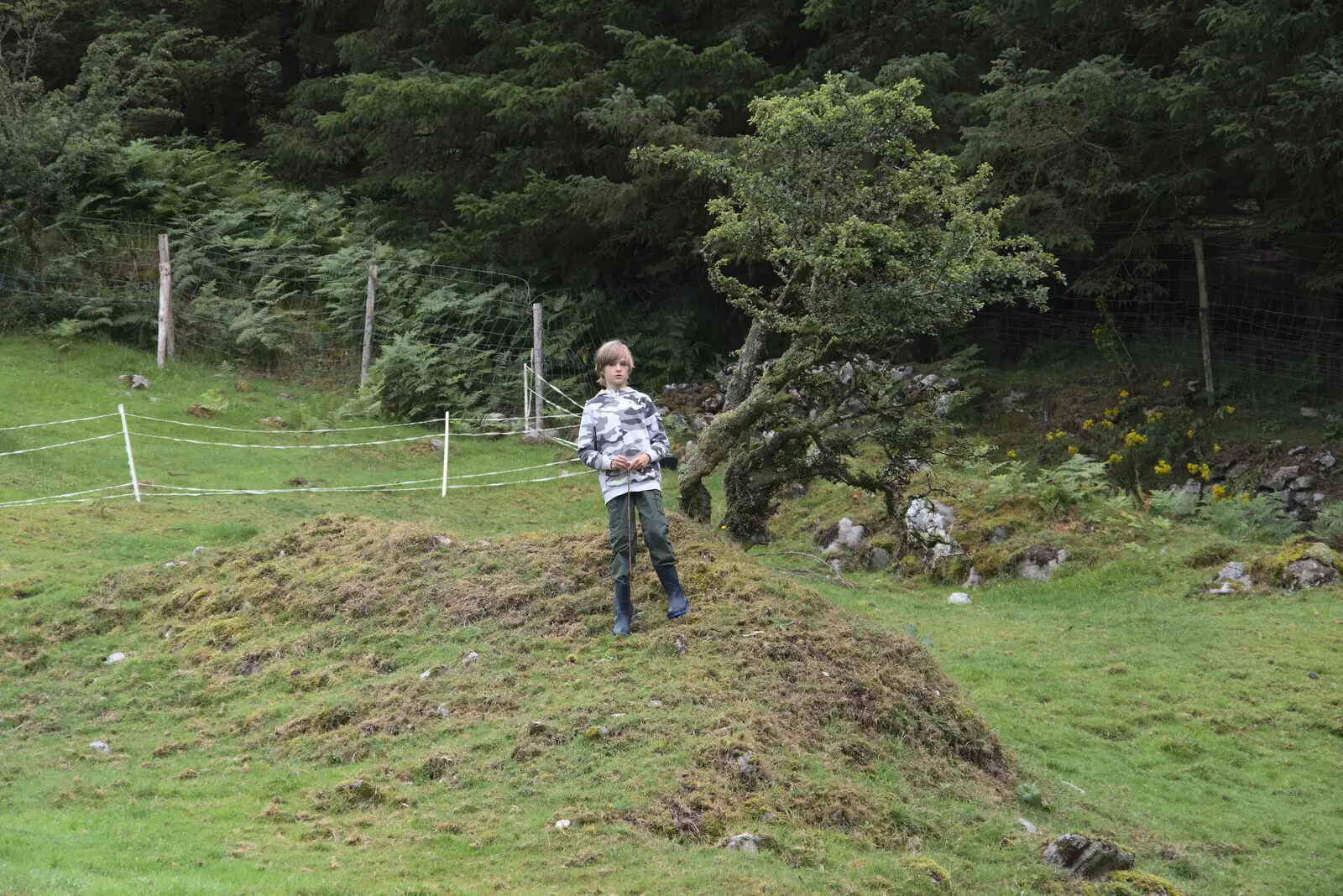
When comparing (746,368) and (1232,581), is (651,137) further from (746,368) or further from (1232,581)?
(1232,581)

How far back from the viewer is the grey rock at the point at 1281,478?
54.4ft

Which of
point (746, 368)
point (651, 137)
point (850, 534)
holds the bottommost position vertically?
point (850, 534)

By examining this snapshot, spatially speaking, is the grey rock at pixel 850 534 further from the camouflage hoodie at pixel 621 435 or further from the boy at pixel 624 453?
the camouflage hoodie at pixel 621 435

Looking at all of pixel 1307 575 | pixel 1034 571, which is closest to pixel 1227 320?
pixel 1307 575

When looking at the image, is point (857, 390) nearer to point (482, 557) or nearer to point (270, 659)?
point (482, 557)

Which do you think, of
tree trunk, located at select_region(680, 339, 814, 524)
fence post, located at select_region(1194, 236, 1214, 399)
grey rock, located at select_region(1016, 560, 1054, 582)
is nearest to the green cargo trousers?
tree trunk, located at select_region(680, 339, 814, 524)

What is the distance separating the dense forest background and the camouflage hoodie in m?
10.8

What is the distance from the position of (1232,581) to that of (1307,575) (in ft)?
2.29

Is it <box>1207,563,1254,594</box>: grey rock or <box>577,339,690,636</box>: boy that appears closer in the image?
<box>577,339,690,636</box>: boy

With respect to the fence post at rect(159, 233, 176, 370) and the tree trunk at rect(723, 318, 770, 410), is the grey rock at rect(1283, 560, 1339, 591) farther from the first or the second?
the fence post at rect(159, 233, 176, 370)

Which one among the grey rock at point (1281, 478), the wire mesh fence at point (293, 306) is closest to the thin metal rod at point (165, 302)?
the wire mesh fence at point (293, 306)

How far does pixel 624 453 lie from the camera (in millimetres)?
8000

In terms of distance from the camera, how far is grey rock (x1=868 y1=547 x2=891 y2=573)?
1489 centimetres

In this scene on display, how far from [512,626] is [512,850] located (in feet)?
9.12
